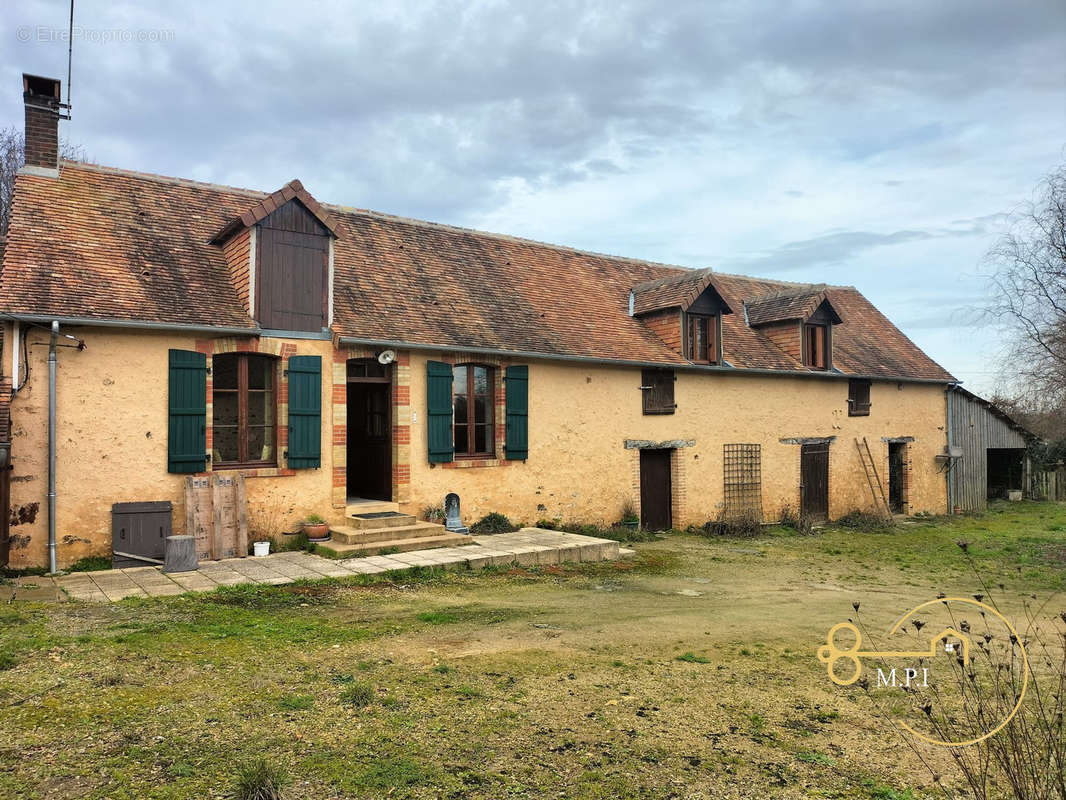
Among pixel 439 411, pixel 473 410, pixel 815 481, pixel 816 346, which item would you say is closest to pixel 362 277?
pixel 439 411

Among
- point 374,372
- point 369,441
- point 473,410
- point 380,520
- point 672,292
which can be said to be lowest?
point 380,520

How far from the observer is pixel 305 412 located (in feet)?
36.2

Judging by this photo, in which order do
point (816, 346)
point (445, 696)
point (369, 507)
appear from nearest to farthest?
point (445, 696), point (369, 507), point (816, 346)

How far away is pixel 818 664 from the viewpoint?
620 centimetres

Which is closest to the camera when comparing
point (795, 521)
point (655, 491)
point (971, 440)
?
point (655, 491)

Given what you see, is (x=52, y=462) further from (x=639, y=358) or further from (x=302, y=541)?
(x=639, y=358)

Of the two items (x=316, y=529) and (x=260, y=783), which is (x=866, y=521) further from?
(x=260, y=783)

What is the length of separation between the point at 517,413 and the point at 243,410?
4755 millimetres

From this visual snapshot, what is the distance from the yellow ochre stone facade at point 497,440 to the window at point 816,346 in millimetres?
494

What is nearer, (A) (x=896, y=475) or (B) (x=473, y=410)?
(B) (x=473, y=410)

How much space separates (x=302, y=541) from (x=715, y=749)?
795 cm

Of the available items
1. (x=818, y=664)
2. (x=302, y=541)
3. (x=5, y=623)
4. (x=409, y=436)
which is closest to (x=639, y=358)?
(x=409, y=436)

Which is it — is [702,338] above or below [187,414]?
above

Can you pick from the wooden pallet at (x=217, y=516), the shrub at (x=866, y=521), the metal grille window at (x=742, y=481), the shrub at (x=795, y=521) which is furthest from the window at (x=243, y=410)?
the shrub at (x=866, y=521)
